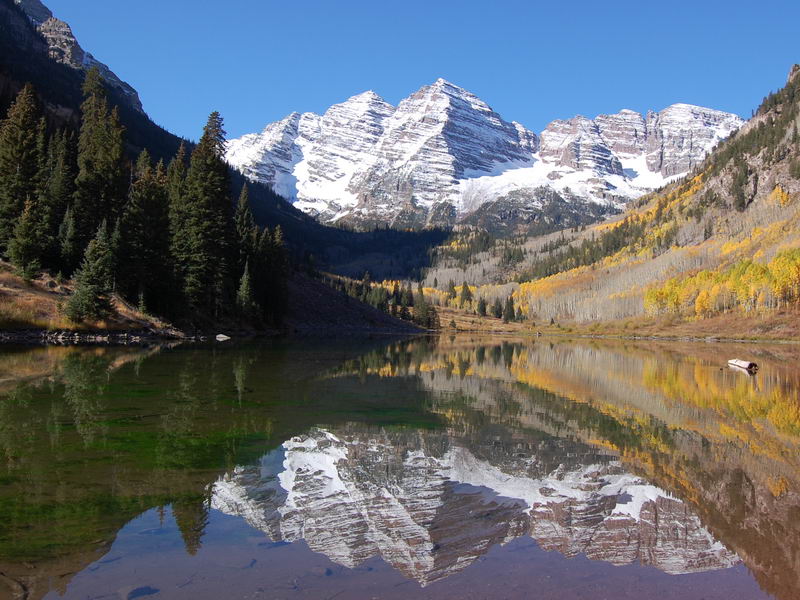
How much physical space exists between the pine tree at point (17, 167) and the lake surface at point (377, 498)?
42870 millimetres

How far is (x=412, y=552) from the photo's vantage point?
10.8 m

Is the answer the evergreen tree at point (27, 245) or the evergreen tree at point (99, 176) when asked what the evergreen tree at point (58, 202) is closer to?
the evergreen tree at point (99, 176)

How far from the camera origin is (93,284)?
56.0 metres

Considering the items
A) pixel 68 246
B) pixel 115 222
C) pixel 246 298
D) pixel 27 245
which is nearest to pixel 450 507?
pixel 27 245

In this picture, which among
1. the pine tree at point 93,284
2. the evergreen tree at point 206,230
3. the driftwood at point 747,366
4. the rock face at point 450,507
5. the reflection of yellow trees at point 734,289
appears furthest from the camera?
the reflection of yellow trees at point 734,289

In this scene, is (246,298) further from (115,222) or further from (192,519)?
(192,519)

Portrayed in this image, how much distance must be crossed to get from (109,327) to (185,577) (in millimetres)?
56117

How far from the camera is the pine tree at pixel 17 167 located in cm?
6191

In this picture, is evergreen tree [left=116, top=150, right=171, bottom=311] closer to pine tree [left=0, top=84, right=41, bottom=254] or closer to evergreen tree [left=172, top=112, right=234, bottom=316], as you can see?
evergreen tree [left=172, top=112, right=234, bottom=316]

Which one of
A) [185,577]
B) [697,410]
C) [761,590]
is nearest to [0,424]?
[185,577]

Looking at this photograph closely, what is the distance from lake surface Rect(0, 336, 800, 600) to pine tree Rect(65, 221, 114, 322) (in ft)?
101

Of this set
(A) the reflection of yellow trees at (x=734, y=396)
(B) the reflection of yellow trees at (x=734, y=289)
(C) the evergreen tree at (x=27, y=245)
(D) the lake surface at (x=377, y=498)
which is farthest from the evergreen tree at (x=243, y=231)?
(B) the reflection of yellow trees at (x=734, y=289)

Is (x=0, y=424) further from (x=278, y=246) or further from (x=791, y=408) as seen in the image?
(x=278, y=246)

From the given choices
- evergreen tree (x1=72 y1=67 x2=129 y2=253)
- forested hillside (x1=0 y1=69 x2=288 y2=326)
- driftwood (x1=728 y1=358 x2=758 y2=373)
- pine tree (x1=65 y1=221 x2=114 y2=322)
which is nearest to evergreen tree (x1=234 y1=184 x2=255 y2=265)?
forested hillside (x1=0 y1=69 x2=288 y2=326)
